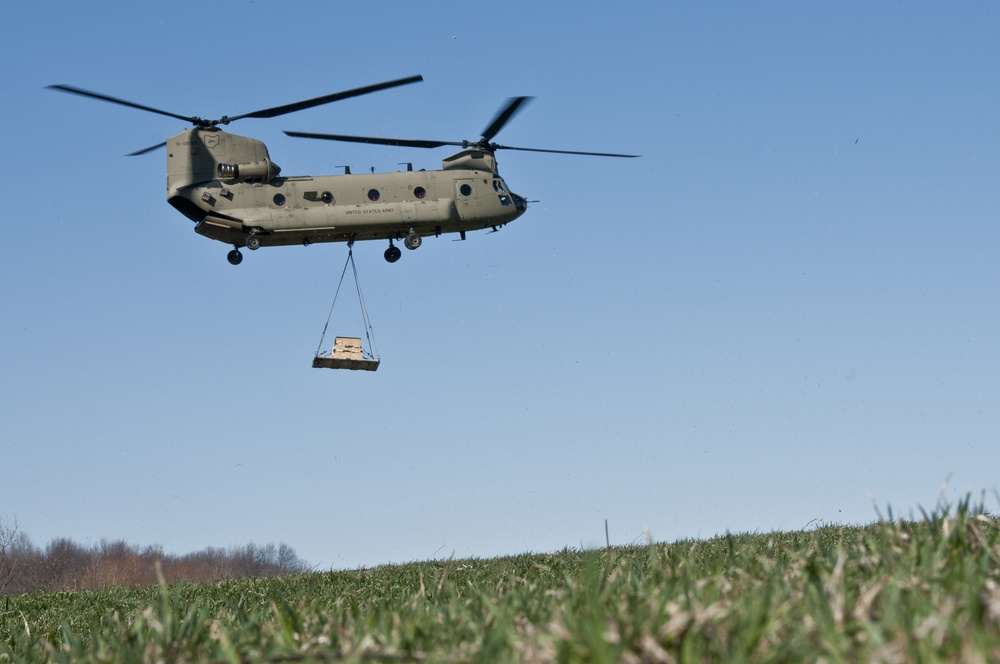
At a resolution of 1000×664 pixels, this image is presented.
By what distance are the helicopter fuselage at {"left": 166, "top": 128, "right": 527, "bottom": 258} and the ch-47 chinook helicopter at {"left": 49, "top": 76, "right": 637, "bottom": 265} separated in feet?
0.09

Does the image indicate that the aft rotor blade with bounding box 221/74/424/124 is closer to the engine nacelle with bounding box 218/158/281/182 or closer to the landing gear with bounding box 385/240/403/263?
the engine nacelle with bounding box 218/158/281/182

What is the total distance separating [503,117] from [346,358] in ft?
32.2

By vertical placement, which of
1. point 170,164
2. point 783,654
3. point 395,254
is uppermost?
point 170,164

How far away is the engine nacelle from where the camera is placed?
100 ft

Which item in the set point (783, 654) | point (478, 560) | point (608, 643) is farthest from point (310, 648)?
point (478, 560)

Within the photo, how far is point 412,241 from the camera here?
31.0 m

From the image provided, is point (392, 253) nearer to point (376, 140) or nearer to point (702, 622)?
point (376, 140)

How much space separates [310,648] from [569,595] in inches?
38.9

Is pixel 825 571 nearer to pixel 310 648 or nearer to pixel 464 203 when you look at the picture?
pixel 310 648

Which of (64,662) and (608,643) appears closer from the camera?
(608,643)

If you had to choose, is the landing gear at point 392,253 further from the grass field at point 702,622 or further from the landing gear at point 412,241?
the grass field at point 702,622

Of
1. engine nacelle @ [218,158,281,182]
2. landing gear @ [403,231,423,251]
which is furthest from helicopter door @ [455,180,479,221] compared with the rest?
engine nacelle @ [218,158,281,182]

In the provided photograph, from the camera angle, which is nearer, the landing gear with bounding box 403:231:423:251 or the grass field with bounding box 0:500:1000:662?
the grass field with bounding box 0:500:1000:662

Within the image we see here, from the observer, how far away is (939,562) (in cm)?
388
